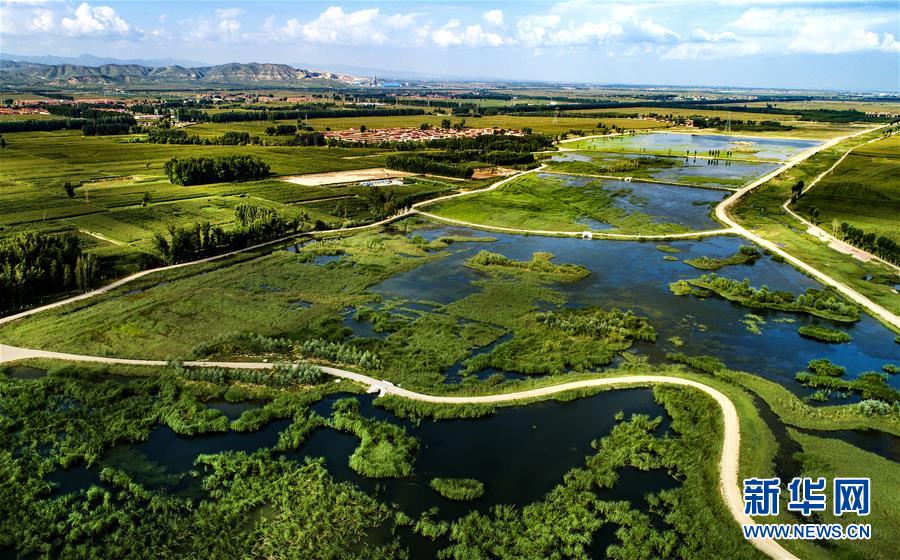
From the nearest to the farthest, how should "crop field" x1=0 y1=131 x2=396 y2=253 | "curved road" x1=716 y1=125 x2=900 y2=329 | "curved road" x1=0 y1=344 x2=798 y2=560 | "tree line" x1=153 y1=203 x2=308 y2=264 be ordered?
"curved road" x1=0 y1=344 x2=798 y2=560 → "curved road" x1=716 y1=125 x2=900 y2=329 → "tree line" x1=153 y1=203 x2=308 y2=264 → "crop field" x1=0 y1=131 x2=396 y2=253

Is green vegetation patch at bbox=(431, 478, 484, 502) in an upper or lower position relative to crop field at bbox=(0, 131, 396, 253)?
lower

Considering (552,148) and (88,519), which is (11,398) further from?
(552,148)

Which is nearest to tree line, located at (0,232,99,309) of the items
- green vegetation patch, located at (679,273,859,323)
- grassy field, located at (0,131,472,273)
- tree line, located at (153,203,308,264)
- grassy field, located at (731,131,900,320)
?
grassy field, located at (0,131,472,273)

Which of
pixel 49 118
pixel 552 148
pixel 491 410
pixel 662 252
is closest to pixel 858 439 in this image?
pixel 491 410

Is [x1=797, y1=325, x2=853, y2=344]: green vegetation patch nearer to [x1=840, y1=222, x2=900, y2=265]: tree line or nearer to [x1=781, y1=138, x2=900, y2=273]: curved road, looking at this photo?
[x1=781, y1=138, x2=900, y2=273]: curved road

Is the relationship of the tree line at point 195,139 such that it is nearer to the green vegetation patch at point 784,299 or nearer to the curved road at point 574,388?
the curved road at point 574,388

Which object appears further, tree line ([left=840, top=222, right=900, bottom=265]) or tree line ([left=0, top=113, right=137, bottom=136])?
tree line ([left=0, top=113, right=137, bottom=136])

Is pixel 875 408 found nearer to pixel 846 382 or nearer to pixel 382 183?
pixel 846 382
